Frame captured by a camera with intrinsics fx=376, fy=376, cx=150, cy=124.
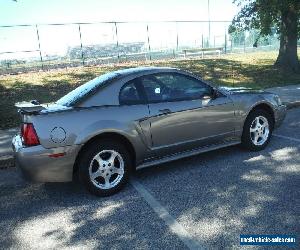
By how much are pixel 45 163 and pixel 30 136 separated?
0.38 meters

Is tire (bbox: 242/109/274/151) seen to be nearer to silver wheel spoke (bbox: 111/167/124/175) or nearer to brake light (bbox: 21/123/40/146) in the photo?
silver wheel spoke (bbox: 111/167/124/175)

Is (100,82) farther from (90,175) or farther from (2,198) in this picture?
(2,198)

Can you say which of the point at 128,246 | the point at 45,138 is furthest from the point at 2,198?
the point at 128,246

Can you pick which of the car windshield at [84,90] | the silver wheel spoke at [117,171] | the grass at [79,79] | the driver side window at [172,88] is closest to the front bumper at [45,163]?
the silver wheel spoke at [117,171]

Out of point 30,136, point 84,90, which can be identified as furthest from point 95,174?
point 84,90

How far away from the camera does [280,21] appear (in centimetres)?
1733

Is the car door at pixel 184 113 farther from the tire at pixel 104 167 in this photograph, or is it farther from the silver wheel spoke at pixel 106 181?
the silver wheel spoke at pixel 106 181

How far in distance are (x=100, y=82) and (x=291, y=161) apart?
3.06 metres

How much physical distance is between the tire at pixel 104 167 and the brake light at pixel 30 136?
1.98 ft

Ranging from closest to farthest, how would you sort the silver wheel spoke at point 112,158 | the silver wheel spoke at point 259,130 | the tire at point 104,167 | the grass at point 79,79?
the tire at point 104,167 < the silver wheel spoke at point 112,158 < the silver wheel spoke at point 259,130 < the grass at point 79,79

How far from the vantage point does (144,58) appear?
24.9 meters

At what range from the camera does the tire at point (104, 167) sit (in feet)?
15.5

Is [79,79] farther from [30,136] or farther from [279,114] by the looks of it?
[30,136]

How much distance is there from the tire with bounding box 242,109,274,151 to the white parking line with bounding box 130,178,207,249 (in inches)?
80.5
